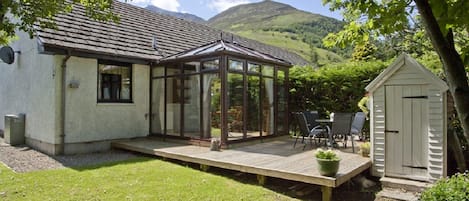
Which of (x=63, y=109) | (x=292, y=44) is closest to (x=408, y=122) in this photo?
(x=63, y=109)

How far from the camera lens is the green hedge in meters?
9.97

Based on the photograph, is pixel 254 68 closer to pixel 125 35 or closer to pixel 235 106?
pixel 235 106

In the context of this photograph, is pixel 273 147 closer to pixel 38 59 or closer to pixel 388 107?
pixel 388 107

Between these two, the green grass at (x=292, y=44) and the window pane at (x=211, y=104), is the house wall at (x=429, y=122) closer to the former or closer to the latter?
the window pane at (x=211, y=104)

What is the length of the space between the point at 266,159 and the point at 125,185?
281cm

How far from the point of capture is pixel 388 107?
19.9ft

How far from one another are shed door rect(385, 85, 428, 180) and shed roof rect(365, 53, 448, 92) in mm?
179

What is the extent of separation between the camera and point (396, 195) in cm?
532

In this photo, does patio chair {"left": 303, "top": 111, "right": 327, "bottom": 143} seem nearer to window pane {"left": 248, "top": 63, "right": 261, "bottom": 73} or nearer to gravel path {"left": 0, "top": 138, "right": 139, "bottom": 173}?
window pane {"left": 248, "top": 63, "right": 261, "bottom": 73}

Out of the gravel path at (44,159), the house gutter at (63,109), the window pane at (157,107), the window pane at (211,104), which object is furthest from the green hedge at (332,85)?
the house gutter at (63,109)

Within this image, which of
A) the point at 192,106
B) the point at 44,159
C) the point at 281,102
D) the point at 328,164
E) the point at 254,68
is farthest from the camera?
the point at 281,102

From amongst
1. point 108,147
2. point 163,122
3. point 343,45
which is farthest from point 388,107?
point 108,147

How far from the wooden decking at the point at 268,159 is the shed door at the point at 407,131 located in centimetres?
56

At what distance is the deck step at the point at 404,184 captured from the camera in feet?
17.8
